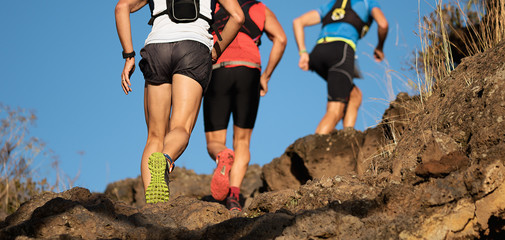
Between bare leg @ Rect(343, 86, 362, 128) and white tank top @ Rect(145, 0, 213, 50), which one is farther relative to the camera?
bare leg @ Rect(343, 86, 362, 128)

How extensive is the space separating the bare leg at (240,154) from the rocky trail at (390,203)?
1.83 m

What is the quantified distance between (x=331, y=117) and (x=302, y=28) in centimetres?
150

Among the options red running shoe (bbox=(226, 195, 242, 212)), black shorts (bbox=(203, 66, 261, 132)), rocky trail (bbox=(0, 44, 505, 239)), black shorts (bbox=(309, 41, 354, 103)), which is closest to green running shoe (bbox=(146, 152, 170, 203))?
rocky trail (bbox=(0, 44, 505, 239))

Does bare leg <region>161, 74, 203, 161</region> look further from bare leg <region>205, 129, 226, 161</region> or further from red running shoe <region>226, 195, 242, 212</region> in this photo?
bare leg <region>205, 129, 226, 161</region>

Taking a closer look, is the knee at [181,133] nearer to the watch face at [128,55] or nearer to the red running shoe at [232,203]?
the watch face at [128,55]

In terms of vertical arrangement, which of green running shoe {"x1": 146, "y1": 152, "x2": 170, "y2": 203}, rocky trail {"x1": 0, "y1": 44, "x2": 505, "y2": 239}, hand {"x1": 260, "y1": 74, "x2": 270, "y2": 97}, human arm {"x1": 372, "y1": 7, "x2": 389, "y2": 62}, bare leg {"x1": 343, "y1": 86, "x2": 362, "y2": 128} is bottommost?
rocky trail {"x1": 0, "y1": 44, "x2": 505, "y2": 239}

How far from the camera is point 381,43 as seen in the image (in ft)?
27.6

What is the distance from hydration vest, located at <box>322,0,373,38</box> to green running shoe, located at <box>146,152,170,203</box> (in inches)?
188

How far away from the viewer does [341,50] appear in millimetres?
8086

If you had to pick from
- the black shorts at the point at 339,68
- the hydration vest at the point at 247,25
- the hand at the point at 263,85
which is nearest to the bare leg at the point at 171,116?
the hydration vest at the point at 247,25

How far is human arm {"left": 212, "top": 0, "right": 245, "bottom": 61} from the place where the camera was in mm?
4711

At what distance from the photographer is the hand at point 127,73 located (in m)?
4.56

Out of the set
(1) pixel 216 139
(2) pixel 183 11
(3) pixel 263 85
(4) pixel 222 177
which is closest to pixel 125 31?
(2) pixel 183 11

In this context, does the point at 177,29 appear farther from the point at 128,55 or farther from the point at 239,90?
the point at 239,90
